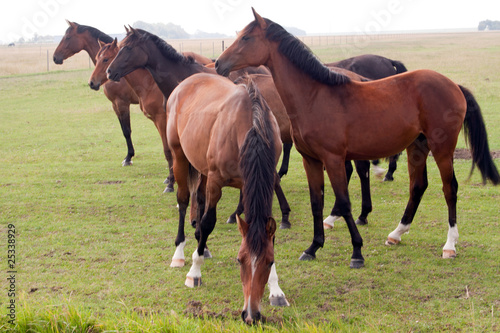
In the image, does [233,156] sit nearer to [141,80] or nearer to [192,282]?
[192,282]

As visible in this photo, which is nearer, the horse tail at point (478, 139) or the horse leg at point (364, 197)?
the horse tail at point (478, 139)

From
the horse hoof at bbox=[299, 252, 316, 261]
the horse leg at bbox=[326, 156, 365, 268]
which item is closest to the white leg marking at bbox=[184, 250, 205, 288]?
the horse hoof at bbox=[299, 252, 316, 261]

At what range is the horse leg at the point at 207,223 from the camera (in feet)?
15.1

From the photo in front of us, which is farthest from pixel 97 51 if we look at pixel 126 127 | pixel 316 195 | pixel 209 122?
pixel 316 195

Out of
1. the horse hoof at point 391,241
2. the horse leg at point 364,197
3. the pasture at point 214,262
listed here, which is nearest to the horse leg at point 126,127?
the pasture at point 214,262

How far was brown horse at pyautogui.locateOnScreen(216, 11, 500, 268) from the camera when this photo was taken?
508 cm

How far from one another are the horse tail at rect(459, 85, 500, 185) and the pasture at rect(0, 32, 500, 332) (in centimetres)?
79

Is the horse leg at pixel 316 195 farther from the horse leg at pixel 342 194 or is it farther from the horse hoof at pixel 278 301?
the horse hoof at pixel 278 301

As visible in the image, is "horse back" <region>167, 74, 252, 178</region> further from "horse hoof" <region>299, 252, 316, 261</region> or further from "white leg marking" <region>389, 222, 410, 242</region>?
"white leg marking" <region>389, 222, 410, 242</region>

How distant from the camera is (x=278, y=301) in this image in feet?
14.0

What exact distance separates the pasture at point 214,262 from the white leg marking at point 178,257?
89 millimetres

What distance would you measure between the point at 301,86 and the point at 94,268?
9.81ft

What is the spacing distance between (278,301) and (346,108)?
84.8 inches

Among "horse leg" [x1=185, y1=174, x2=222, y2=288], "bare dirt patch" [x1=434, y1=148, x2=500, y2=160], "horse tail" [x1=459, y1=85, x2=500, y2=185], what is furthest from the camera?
"bare dirt patch" [x1=434, y1=148, x2=500, y2=160]
